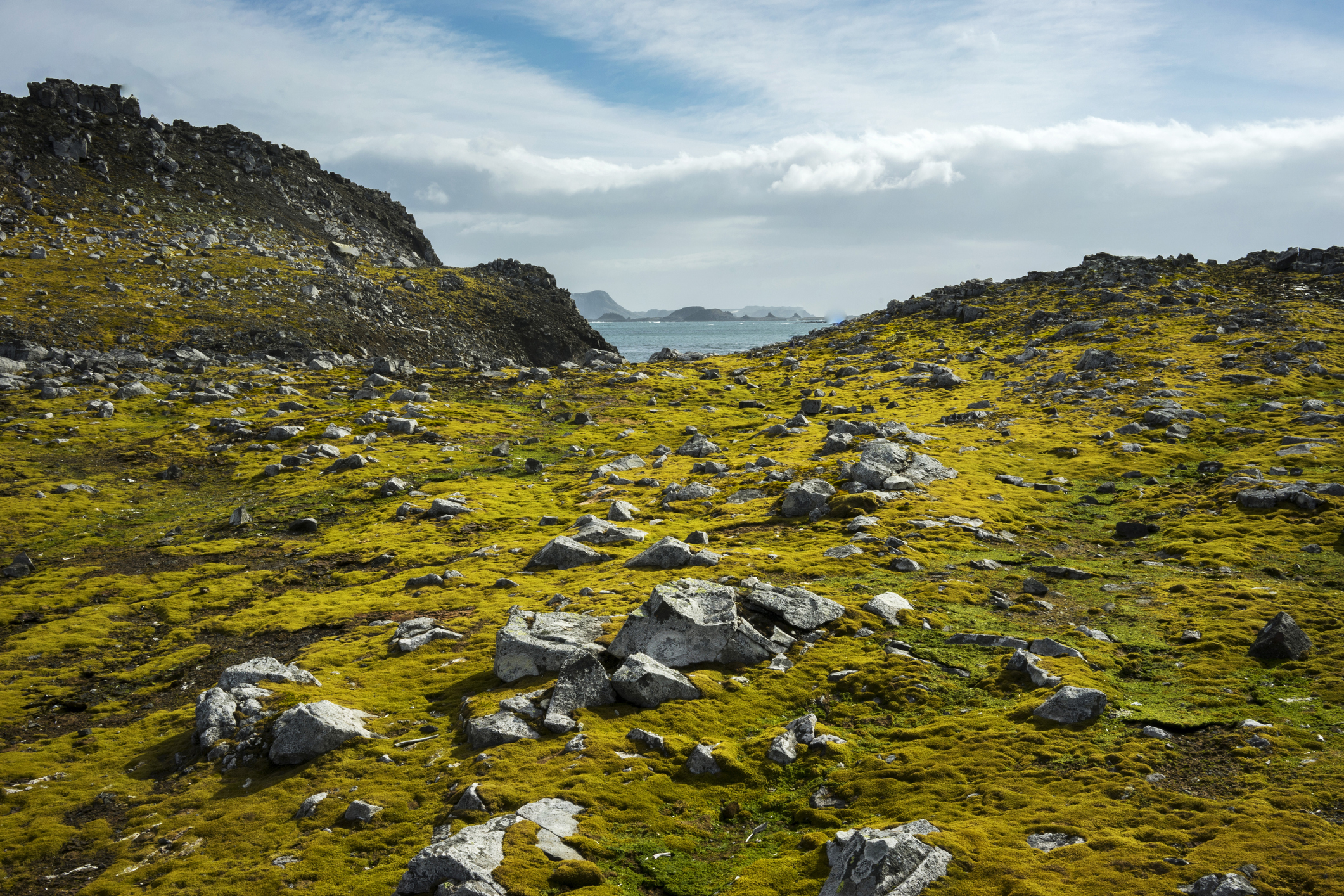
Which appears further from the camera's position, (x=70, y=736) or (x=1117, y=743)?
(x=70, y=736)

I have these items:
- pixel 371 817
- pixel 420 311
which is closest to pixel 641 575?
pixel 371 817

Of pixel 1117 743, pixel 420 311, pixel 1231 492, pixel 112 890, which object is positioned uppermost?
pixel 420 311

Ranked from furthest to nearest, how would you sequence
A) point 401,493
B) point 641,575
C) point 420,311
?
point 420,311 → point 401,493 → point 641,575

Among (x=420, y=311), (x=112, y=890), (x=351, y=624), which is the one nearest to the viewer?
(x=112, y=890)

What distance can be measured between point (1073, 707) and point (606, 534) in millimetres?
19914

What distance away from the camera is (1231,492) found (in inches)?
1213

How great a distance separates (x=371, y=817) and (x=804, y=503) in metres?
23.5

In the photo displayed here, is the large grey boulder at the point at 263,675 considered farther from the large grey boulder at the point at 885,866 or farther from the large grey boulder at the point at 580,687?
the large grey boulder at the point at 885,866

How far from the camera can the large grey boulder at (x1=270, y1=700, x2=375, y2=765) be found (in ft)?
49.4

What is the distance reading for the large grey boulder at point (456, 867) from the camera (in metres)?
10.8

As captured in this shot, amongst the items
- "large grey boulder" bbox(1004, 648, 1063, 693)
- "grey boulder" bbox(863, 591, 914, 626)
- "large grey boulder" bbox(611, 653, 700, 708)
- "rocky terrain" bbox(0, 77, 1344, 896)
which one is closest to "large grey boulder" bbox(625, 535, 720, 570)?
"rocky terrain" bbox(0, 77, 1344, 896)

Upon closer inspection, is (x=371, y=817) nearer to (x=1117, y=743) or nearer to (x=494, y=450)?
(x=1117, y=743)

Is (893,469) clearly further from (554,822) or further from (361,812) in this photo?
(361,812)

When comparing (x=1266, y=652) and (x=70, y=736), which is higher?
(x=1266, y=652)
